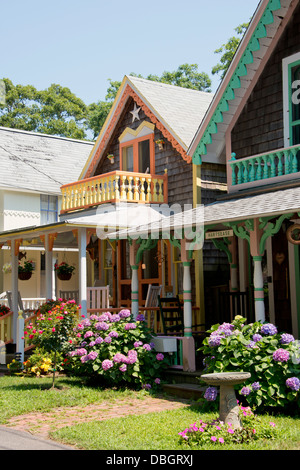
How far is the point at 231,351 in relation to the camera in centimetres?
916

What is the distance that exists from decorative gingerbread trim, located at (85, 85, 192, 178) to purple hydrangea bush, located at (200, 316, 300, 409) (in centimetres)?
752

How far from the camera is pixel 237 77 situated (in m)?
13.8

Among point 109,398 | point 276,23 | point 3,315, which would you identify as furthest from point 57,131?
point 109,398

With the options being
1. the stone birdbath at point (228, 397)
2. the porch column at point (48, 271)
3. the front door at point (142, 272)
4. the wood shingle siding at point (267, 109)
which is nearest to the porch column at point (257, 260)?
the stone birdbath at point (228, 397)

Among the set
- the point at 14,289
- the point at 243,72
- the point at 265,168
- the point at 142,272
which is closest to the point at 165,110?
the point at 243,72

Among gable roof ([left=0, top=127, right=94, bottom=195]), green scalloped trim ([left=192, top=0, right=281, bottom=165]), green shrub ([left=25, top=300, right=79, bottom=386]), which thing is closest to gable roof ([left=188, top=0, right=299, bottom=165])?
green scalloped trim ([left=192, top=0, right=281, bottom=165])

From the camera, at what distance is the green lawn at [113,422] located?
7273 millimetres

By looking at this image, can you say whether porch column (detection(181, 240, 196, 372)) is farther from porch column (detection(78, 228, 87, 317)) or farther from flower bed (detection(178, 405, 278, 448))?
flower bed (detection(178, 405, 278, 448))

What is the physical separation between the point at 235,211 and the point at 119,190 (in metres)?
6.49

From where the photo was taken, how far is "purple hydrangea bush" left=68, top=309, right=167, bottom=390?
1130cm

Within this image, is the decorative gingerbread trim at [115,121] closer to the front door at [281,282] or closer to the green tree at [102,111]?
the front door at [281,282]

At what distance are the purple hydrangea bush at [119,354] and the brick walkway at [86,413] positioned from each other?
669 mm
